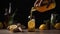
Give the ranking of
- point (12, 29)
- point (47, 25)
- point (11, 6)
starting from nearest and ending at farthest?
point (12, 29)
point (47, 25)
point (11, 6)

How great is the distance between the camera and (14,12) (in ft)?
5.86

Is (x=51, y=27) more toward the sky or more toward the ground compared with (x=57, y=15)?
more toward the ground

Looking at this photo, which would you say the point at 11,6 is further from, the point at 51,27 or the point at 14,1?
the point at 51,27

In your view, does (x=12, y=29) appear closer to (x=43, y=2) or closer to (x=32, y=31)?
(x=32, y=31)

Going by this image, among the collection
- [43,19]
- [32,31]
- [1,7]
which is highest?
[1,7]

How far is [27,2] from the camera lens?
Answer: 182 centimetres

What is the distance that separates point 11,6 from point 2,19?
15cm

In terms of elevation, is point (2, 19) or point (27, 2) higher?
point (27, 2)

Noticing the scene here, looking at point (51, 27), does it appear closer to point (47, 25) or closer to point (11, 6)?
point (47, 25)

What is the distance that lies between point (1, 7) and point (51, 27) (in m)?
0.52

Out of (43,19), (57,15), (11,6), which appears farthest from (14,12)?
(57,15)

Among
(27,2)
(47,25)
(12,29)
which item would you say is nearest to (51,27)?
(47,25)

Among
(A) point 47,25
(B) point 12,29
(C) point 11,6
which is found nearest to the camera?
(B) point 12,29

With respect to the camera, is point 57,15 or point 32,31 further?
point 57,15
